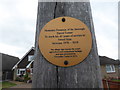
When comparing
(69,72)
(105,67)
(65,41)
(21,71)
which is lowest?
(21,71)

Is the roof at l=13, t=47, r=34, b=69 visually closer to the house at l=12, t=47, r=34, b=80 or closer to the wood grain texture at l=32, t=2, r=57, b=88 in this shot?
the house at l=12, t=47, r=34, b=80

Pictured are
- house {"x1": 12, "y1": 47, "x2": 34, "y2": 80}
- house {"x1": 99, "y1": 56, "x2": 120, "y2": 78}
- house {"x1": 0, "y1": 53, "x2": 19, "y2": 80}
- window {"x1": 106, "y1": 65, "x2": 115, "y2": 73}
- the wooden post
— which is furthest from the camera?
house {"x1": 0, "y1": 53, "x2": 19, "y2": 80}

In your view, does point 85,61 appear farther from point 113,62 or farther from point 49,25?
point 113,62

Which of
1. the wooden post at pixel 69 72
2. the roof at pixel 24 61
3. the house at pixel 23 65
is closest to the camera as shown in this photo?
A: the wooden post at pixel 69 72

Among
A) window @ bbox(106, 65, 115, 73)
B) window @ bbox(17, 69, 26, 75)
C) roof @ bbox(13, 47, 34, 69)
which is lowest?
window @ bbox(17, 69, 26, 75)

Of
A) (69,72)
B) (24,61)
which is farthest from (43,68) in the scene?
(24,61)

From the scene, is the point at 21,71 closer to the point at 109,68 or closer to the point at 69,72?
the point at 109,68

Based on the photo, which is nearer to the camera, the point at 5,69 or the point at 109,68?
the point at 109,68

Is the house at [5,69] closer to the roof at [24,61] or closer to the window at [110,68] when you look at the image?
the roof at [24,61]

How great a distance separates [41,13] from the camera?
1.07m

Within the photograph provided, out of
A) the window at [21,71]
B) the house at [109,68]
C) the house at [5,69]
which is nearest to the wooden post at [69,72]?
the house at [109,68]

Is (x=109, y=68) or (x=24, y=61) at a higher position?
(x=24, y=61)

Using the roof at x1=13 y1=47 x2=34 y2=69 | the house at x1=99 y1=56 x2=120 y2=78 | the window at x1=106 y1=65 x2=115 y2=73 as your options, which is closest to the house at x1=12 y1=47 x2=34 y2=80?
the roof at x1=13 y1=47 x2=34 y2=69

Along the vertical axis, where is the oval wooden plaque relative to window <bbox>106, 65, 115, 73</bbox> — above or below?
above
